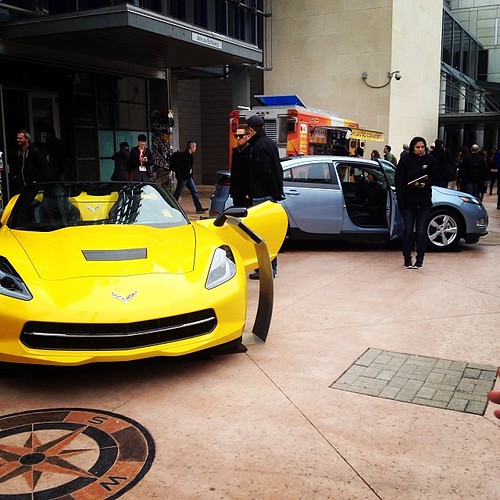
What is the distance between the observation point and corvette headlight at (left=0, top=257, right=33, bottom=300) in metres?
3.89

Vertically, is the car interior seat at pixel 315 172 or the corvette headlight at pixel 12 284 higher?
the car interior seat at pixel 315 172

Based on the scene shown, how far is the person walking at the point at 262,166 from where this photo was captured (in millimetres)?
7047

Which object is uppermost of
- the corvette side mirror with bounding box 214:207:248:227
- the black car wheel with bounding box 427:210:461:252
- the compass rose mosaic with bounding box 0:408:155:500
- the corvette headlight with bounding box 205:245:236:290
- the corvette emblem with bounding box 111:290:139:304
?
the corvette side mirror with bounding box 214:207:248:227

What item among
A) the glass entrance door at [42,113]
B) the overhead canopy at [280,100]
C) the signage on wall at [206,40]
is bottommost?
the glass entrance door at [42,113]

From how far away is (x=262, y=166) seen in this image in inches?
277

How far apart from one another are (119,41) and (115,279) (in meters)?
10.0

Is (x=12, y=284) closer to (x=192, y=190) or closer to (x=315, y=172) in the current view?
(x=315, y=172)

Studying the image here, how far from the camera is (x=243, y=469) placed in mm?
3053

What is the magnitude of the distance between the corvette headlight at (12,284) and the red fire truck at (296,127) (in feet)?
42.0

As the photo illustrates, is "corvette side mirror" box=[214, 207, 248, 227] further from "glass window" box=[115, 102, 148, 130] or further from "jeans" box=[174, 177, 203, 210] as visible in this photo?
"glass window" box=[115, 102, 148, 130]

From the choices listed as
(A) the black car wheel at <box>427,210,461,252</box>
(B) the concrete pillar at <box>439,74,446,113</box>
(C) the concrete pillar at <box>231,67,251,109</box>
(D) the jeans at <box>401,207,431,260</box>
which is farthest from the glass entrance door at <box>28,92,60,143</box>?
(B) the concrete pillar at <box>439,74,446,113</box>

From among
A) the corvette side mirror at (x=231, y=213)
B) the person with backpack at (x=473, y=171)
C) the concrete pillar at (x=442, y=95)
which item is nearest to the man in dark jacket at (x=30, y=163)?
the corvette side mirror at (x=231, y=213)

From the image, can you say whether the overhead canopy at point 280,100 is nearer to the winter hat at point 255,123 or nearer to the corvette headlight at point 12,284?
the winter hat at point 255,123

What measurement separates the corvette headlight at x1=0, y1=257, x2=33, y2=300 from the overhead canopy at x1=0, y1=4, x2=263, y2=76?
26.8 feet
